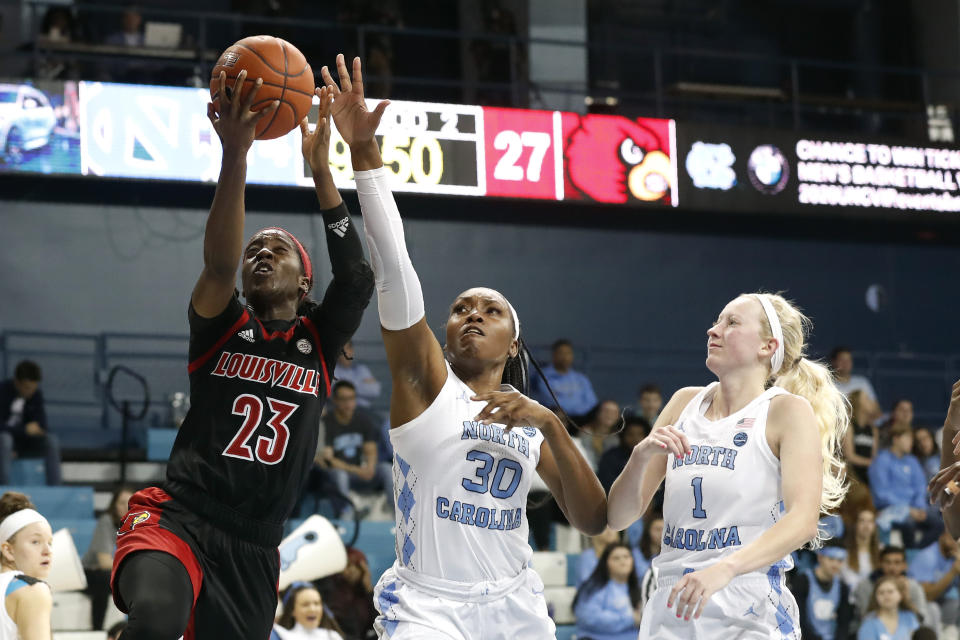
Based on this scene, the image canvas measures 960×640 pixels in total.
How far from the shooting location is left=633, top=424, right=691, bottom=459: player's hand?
12.8 ft

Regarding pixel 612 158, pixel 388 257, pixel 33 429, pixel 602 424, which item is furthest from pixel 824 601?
pixel 388 257

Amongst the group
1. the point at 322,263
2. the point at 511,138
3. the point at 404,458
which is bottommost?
the point at 404,458

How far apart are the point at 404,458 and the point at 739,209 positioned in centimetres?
915

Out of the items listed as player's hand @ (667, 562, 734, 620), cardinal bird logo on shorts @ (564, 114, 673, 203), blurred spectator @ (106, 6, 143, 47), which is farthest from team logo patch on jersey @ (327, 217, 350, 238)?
blurred spectator @ (106, 6, 143, 47)

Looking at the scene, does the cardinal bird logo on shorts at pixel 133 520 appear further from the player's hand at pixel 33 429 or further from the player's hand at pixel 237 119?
the player's hand at pixel 33 429

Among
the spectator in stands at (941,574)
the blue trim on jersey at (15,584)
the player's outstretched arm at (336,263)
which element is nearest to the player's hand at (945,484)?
the player's outstretched arm at (336,263)

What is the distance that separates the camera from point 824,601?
9.94 m

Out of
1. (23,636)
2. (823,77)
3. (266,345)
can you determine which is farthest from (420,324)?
(823,77)

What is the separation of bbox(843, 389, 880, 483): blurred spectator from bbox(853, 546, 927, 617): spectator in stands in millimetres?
1207

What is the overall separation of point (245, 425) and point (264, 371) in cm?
20

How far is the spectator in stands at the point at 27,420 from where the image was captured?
10617mm

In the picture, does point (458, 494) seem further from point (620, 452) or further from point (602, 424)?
point (602, 424)

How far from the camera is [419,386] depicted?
4141mm

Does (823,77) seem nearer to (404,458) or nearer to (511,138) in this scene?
(511,138)
